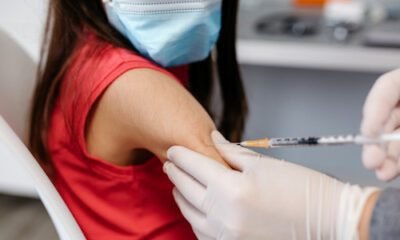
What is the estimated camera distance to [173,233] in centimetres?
114

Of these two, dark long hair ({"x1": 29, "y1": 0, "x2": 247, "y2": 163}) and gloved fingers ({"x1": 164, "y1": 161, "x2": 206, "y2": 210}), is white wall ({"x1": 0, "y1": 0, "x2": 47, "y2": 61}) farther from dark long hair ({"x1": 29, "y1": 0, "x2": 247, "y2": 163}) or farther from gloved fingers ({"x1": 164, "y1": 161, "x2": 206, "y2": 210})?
gloved fingers ({"x1": 164, "y1": 161, "x2": 206, "y2": 210})

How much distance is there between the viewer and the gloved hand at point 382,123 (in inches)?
31.9

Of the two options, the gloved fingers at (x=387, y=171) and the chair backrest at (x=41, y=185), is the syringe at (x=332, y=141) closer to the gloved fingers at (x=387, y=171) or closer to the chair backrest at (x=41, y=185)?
the gloved fingers at (x=387, y=171)

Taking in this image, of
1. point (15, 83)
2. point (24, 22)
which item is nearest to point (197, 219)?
point (15, 83)

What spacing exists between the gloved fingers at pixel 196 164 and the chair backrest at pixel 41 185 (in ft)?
0.66

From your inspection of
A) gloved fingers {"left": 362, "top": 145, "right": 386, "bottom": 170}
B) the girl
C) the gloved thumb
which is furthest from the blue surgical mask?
gloved fingers {"left": 362, "top": 145, "right": 386, "bottom": 170}

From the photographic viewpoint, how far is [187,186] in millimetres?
936

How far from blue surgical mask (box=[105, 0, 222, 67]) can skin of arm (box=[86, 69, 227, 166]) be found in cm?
7

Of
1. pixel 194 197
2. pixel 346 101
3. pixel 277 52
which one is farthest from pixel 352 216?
pixel 346 101

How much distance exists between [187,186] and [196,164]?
5 cm

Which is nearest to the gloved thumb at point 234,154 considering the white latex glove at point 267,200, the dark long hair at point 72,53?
the white latex glove at point 267,200

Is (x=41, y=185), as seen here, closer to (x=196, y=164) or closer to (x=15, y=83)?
(x=196, y=164)

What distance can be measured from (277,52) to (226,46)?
595 mm

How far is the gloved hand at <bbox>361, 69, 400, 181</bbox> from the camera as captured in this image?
81cm
